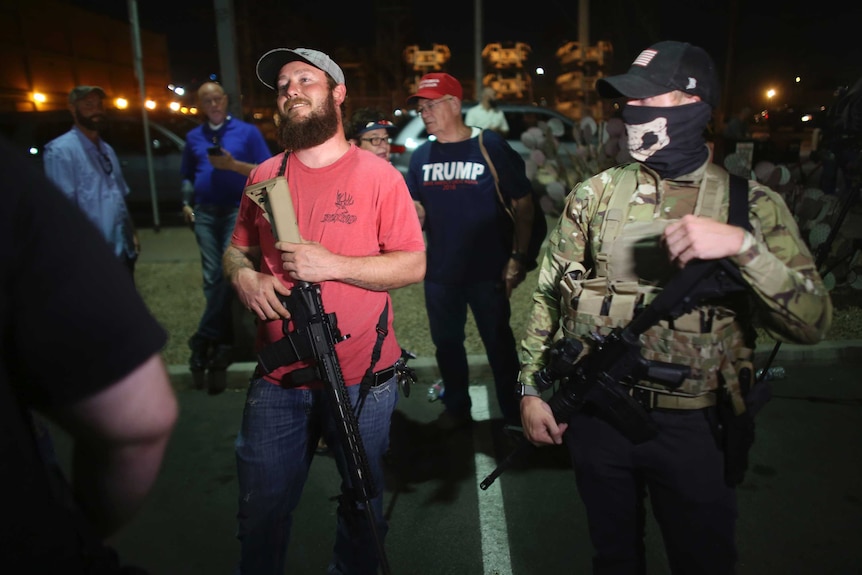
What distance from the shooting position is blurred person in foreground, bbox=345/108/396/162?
4.03 meters

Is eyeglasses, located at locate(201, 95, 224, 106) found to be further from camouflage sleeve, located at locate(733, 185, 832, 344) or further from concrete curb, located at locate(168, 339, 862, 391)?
camouflage sleeve, located at locate(733, 185, 832, 344)

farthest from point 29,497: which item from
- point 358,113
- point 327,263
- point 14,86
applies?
point 14,86

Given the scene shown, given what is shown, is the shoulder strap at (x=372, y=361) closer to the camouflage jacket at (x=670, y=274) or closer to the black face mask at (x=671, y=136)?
the camouflage jacket at (x=670, y=274)

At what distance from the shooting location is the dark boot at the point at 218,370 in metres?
4.68

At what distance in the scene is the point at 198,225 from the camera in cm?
502

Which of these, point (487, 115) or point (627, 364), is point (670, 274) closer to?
point (627, 364)

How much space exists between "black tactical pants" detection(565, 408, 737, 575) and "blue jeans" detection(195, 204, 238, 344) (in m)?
3.57

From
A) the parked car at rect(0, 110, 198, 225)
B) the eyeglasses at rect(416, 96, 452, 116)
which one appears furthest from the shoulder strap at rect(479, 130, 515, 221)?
the parked car at rect(0, 110, 198, 225)

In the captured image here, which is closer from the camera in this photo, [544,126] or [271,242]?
[271,242]

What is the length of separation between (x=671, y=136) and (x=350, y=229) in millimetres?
1120

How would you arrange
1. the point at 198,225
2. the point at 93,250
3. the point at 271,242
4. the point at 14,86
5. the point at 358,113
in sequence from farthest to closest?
the point at 14,86 < the point at 198,225 < the point at 358,113 < the point at 271,242 < the point at 93,250

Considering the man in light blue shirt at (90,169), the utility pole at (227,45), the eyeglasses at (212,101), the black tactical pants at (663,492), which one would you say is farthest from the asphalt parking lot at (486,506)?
the utility pole at (227,45)

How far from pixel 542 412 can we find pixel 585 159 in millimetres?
6673

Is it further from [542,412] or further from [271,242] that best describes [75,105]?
[542,412]
